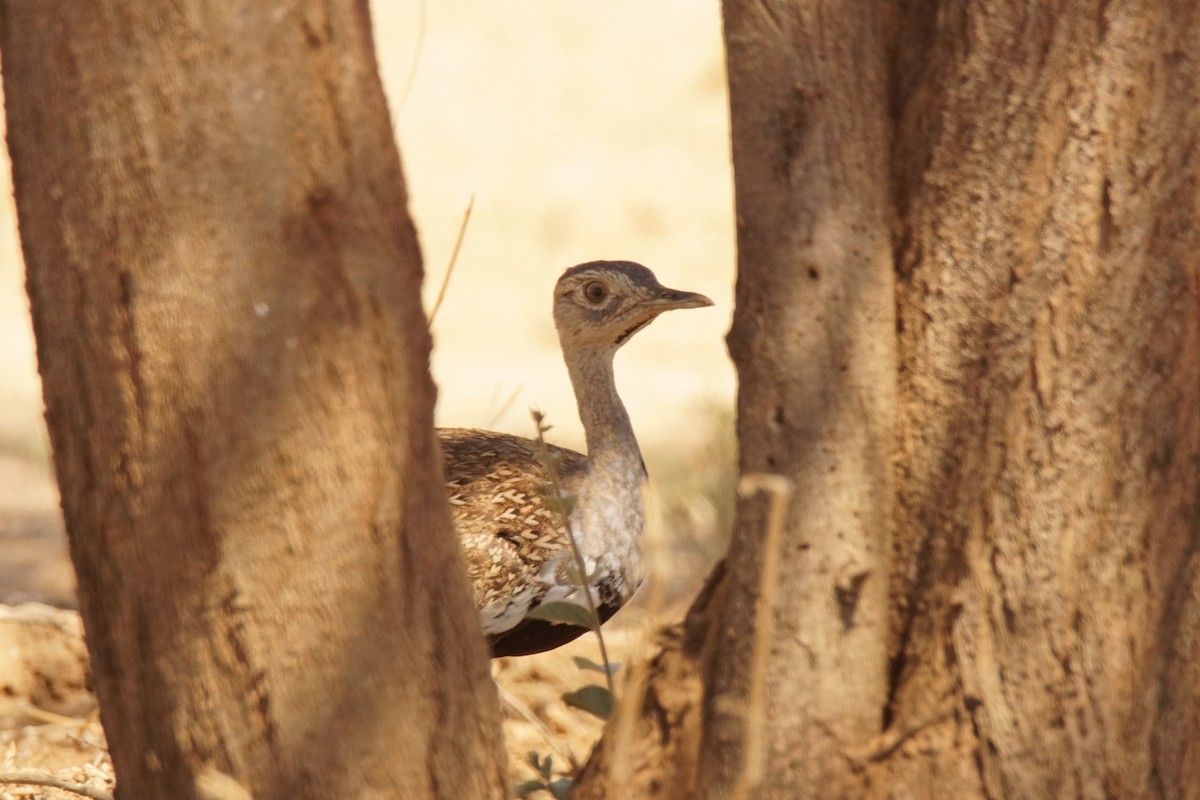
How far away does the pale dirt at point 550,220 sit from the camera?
934 centimetres

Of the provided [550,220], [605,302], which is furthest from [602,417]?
[550,220]

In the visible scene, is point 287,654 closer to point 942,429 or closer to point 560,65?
point 942,429

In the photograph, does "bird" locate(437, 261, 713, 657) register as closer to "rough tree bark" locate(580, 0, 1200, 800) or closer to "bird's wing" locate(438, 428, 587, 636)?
"bird's wing" locate(438, 428, 587, 636)

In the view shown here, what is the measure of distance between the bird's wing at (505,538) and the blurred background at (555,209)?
3.60 m

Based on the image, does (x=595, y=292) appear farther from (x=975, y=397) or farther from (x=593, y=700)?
(x=975, y=397)

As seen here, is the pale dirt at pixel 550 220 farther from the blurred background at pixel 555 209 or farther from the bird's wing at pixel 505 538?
the bird's wing at pixel 505 538

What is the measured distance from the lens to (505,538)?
4219 mm

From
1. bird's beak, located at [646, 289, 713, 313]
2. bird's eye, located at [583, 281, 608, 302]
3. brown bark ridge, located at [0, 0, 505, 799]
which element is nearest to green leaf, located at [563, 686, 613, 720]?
brown bark ridge, located at [0, 0, 505, 799]

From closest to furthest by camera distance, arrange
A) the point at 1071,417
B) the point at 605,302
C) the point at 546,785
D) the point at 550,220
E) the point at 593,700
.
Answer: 1. the point at 1071,417
2. the point at 593,700
3. the point at 546,785
4. the point at 605,302
5. the point at 550,220

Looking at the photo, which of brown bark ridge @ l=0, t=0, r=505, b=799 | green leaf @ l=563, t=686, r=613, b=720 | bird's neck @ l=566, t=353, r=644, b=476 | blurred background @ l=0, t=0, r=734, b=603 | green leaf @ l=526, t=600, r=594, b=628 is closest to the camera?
brown bark ridge @ l=0, t=0, r=505, b=799

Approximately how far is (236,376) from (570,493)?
2439 millimetres

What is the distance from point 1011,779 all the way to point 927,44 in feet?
3.27

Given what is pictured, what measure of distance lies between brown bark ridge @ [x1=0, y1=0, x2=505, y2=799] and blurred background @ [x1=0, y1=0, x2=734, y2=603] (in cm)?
614

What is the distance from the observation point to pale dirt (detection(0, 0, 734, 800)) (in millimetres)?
9336
